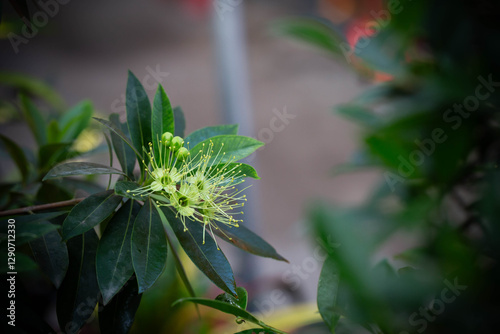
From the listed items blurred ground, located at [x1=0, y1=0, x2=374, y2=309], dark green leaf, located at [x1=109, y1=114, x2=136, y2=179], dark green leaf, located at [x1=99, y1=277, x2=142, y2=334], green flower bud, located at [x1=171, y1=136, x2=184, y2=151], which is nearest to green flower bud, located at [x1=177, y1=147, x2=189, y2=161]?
green flower bud, located at [x1=171, y1=136, x2=184, y2=151]

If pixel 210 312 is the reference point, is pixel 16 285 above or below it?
above

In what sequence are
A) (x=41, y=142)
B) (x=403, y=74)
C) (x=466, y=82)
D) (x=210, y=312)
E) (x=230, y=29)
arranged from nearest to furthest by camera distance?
(x=466, y=82)
(x=41, y=142)
(x=403, y=74)
(x=210, y=312)
(x=230, y=29)

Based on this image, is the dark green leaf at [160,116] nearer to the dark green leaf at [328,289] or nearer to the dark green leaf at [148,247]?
the dark green leaf at [148,247]

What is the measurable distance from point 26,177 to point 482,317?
0.85 m

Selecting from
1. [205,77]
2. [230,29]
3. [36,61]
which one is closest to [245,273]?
[230,29]

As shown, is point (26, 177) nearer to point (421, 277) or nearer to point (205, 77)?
point (421, 277)

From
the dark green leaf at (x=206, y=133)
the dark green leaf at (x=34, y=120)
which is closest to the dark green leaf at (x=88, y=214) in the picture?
the dark green leaf at (x=206, y=133)

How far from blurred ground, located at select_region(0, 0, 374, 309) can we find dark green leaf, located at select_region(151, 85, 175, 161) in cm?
249

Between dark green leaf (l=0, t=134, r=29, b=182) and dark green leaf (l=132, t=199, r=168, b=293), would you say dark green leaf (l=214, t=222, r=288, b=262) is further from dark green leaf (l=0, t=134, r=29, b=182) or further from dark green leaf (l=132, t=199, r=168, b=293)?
dark green leaf (l=0, t=134, r=29, b=182)

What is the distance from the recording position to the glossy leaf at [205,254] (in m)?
0.57

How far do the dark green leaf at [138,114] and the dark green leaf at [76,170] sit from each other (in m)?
0.08

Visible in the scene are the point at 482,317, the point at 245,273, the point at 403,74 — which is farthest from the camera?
the point at 245,273

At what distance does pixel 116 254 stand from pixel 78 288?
0.08m

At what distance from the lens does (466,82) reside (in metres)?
0.86
